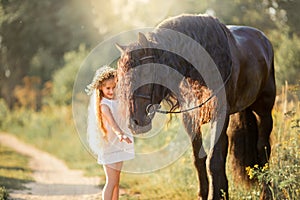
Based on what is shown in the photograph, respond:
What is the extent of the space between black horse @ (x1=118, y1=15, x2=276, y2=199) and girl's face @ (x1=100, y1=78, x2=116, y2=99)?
1.95 feet

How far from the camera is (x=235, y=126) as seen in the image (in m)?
5.46

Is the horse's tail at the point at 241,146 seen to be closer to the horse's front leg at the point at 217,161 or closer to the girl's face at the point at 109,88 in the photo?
the horse's front leg at the point at 217,161

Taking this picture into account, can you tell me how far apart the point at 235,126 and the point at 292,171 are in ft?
4.01

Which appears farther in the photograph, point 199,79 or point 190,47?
point 199,79

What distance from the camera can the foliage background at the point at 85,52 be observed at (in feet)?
21.7

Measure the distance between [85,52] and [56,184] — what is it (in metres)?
9.83

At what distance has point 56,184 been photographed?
7500 mm

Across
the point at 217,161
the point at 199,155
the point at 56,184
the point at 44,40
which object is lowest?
the point at 56,184

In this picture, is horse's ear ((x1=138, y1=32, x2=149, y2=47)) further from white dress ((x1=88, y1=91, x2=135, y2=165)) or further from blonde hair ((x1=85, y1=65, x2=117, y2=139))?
white dress ((x1=88, y1=91, x2=135, y2=165))

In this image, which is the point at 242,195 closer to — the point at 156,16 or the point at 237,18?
the point at 237,18

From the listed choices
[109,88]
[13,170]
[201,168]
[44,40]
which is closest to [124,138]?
[109,88]

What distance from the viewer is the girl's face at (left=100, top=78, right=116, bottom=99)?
14.8ft

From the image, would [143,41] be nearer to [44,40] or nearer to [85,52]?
[85,52]

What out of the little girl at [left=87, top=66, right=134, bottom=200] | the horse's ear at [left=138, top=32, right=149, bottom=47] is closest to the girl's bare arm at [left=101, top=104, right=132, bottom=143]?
the little girl at [left=87, top=66, right=134, bottom=200]
